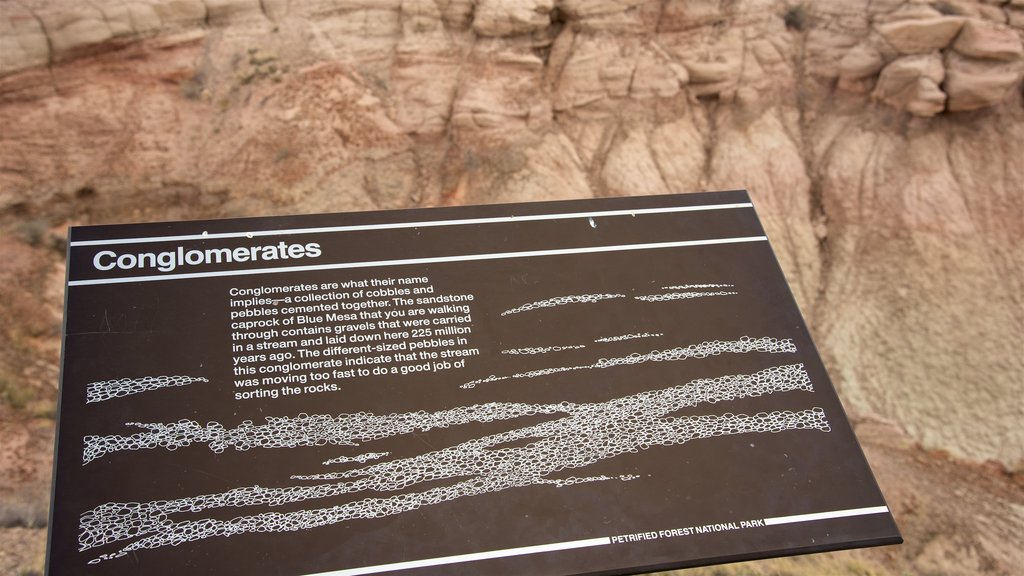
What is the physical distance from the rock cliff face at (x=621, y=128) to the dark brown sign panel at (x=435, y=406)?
2.49 metres

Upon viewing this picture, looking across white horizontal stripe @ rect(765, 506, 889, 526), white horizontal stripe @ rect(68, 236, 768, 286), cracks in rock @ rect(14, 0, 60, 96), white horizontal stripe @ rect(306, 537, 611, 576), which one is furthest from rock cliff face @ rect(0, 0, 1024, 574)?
white horizontal stripe @ rect(306, 537, 611, 576)

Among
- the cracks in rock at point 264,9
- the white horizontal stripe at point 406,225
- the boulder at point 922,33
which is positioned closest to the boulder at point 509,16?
the cracks in rock at point 264,9

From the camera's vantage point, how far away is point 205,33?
608 centimetres

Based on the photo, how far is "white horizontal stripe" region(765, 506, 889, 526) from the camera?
328cm

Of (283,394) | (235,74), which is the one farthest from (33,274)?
(283,394)

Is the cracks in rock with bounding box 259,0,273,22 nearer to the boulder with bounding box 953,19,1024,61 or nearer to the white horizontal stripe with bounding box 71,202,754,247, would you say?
the white horizontal stripe with bounding box 71,202,754,247

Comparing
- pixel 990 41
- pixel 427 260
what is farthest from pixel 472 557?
pixel 990 41

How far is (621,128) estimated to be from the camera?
21.9ft

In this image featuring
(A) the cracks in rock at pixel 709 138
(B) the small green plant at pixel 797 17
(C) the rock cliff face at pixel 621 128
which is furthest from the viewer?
(B) the small green plant at pixel 797 17

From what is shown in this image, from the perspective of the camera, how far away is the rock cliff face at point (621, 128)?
5.79 m

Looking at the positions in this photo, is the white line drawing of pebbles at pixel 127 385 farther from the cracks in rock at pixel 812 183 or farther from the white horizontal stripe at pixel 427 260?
the cracks in rock at pixel 812 183

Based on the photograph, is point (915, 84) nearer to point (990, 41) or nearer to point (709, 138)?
point (990, 41)

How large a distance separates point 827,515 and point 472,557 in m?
1.42

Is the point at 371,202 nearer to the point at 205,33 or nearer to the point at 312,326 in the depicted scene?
the point at 205,33
